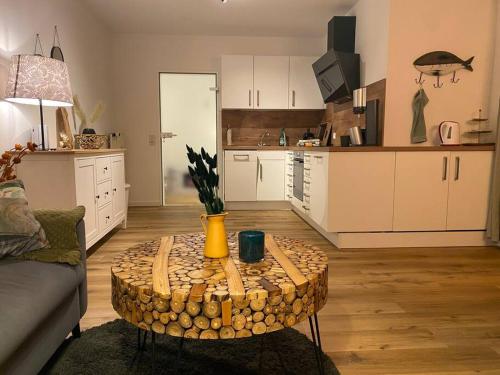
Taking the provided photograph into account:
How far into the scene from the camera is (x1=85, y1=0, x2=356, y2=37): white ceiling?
4379 millimetres

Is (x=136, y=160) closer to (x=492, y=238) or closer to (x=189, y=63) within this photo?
(x=189, y=63)

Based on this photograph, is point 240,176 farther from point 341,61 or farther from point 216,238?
point 216,238

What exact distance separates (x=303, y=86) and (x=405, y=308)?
4.02m

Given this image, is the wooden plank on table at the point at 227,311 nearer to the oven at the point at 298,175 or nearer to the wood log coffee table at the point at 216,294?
the wood log coffee table at the point at 216,294

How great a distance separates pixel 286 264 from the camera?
1321 mm

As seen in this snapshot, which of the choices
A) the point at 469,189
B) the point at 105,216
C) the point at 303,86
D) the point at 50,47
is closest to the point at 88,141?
the point at 105,216

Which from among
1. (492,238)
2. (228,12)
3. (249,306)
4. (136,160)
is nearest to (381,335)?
(249,306)

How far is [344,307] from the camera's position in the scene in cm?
215

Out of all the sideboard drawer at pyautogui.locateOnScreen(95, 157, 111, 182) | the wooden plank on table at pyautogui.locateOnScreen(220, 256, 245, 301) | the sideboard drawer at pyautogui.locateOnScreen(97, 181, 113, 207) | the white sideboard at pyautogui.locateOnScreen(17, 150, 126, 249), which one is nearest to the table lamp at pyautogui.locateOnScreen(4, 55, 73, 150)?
the white sideboard at pyautogui.locateOnScreen(17, 150, 126, 249)

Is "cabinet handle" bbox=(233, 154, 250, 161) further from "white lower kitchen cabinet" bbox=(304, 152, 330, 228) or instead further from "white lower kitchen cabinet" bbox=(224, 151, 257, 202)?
"white lower kitchen cabinet" bbox=(304, 152, 330, 228)

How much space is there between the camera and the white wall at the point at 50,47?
270cm

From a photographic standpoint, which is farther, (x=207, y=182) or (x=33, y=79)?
(x=33, y=79)

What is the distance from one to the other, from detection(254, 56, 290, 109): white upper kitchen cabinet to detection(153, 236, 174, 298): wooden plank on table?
4.13 m

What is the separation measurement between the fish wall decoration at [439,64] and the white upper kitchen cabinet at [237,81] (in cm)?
250
